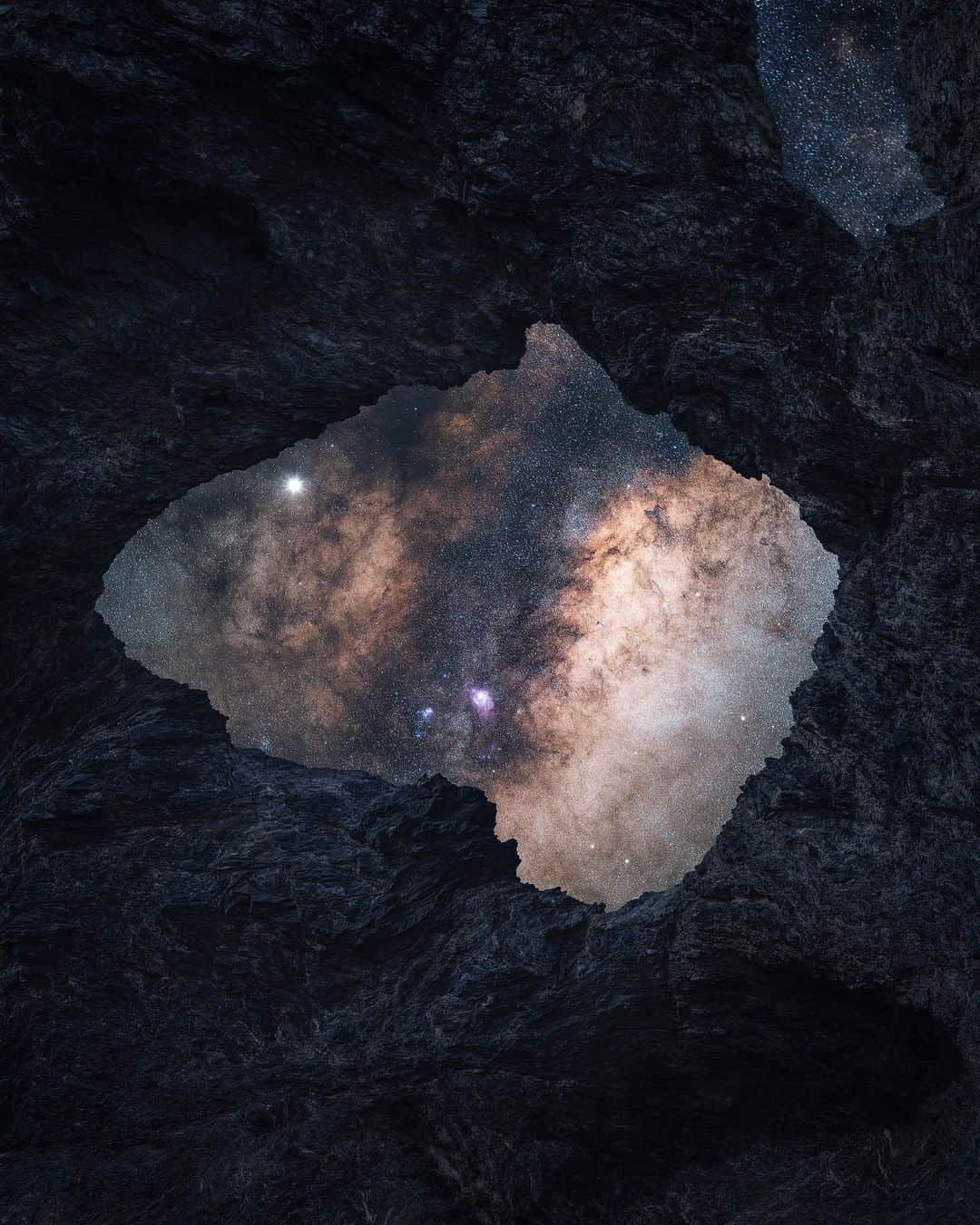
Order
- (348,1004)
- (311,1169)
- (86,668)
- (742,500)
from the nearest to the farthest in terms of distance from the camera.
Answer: (311,1169), (348,1004), (86,668), (742,500)

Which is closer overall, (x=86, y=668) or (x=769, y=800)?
(x=769, y=800)

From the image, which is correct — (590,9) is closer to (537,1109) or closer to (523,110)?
(523,110)

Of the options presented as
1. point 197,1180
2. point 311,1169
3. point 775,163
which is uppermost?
point 775,163

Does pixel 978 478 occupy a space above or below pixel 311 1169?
above

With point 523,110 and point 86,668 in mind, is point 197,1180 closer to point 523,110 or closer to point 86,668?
point 86,668

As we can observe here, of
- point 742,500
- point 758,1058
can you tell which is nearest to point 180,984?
point 758,1058

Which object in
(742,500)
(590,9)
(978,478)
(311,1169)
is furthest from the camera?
(742,500)
